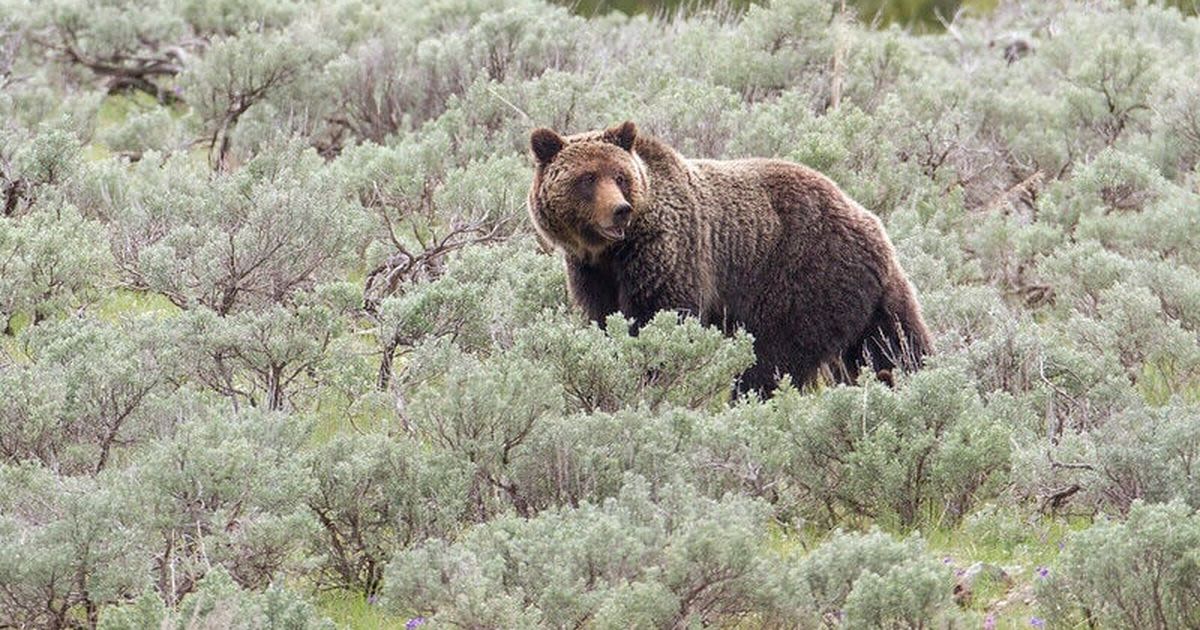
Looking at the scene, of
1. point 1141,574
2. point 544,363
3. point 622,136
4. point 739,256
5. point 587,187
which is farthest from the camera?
point 739,256

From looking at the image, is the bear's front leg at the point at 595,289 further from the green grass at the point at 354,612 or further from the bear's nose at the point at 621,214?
the green grass at the point at 354,612

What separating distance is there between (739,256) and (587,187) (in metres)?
0.84

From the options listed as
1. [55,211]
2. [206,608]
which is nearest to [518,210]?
[55,211]

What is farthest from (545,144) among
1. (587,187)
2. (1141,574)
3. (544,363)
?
(1141,574)

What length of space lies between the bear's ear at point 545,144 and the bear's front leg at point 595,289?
1.71 ft

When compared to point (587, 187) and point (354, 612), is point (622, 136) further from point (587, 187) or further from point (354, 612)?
point (354, 612)

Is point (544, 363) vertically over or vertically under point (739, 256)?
over

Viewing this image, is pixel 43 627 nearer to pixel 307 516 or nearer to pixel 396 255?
pixel 307 516

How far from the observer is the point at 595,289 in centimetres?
825

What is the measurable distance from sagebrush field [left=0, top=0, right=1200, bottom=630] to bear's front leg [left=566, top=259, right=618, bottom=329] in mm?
313

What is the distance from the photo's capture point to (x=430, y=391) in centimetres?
628

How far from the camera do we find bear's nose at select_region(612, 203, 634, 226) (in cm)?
780

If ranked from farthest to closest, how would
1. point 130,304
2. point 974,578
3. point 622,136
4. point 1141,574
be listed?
point 130,304
point 622,136
point 974,578
point 1141,574

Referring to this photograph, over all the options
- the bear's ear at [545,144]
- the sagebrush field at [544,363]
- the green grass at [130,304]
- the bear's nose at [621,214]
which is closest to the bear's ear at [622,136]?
the bear's ear at [545,144]
